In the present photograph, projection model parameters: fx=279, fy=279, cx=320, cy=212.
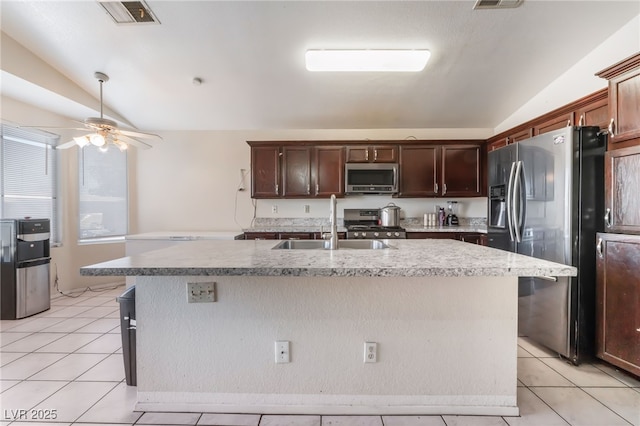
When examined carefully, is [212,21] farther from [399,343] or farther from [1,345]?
[1,345]

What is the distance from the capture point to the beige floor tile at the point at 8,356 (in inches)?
81.2

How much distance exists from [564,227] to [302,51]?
263 cm

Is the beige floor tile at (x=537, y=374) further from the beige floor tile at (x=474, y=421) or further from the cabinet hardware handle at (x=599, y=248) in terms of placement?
the cabinet hardware handle at (x=599, y=248)

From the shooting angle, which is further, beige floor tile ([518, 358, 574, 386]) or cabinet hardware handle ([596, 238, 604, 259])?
cabinet hardware handle ([596, 238, 604, 259])

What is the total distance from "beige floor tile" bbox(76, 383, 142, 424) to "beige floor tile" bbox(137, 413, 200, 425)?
6cm

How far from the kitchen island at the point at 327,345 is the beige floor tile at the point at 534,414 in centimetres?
6

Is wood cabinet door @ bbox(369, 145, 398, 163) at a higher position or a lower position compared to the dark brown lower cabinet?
higher

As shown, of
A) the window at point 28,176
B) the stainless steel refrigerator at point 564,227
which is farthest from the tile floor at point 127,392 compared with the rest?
the window at point 28,176

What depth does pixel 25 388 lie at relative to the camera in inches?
69.2

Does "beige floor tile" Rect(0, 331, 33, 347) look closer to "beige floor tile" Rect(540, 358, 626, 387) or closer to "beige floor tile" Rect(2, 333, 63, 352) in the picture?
"beige floor tile" Rect(2, 333, 63, 352)

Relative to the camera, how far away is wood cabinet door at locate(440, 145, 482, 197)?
12.6 ft

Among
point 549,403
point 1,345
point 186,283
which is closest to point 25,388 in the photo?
point 1,345

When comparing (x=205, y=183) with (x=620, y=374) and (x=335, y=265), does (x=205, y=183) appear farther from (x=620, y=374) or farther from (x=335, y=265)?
(x=620, y=374)

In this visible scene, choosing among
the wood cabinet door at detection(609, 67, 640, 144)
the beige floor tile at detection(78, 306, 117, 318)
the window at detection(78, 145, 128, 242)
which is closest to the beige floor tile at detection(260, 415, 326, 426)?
the beige floor tile at detection(78, 306, 117, 318)
